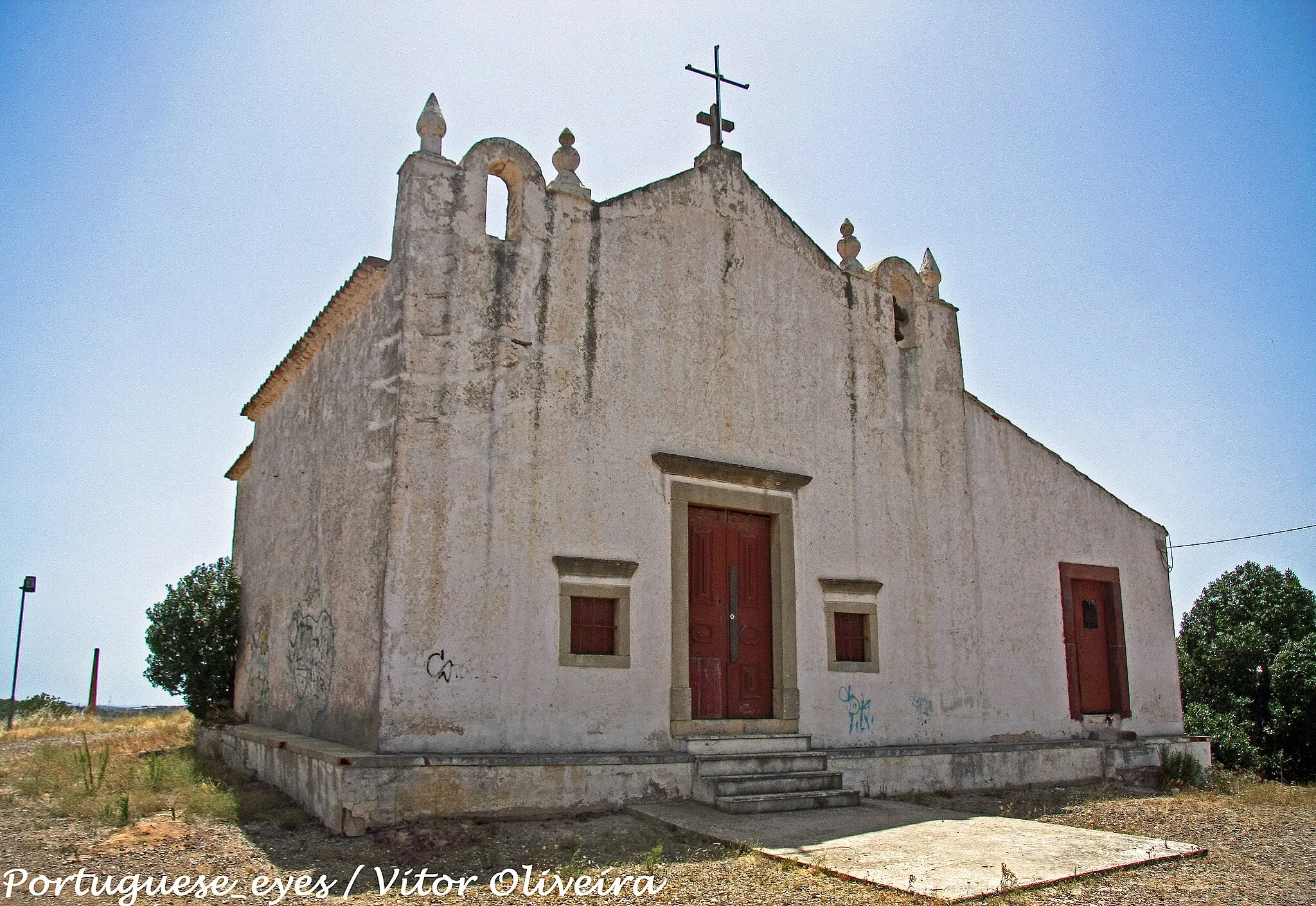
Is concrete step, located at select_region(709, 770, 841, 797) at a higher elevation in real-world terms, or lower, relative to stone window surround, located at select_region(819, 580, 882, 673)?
lower

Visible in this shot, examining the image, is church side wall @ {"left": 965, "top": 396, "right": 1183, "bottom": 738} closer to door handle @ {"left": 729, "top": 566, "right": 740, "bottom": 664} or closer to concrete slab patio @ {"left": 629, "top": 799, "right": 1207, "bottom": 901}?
door handle @ {"left": 729, "top": 566, "right": 740, "bottom": 664}

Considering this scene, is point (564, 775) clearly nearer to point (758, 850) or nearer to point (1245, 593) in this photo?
point (758, 850)

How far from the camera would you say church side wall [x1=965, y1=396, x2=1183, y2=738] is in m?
11.2

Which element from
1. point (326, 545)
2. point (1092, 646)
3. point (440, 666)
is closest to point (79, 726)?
point (326, 545)

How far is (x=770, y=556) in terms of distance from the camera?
978 centimetres

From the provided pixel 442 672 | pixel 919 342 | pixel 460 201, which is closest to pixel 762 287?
pixel 919 342

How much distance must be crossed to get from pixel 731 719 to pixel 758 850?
8.99 feet

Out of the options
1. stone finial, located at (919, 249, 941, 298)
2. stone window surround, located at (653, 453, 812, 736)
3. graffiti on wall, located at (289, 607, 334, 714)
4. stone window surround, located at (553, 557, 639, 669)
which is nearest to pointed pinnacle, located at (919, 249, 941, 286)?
stone finial, located at (919, 249, 941, 298)

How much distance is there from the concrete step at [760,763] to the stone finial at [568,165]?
17.5 ft

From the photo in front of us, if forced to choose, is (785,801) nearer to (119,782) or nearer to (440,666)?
(440,666)

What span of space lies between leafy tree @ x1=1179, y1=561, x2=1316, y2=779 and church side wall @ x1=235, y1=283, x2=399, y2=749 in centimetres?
1288

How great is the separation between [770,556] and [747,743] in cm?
190

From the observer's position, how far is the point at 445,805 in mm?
7133

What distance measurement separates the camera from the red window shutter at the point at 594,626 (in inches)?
331
